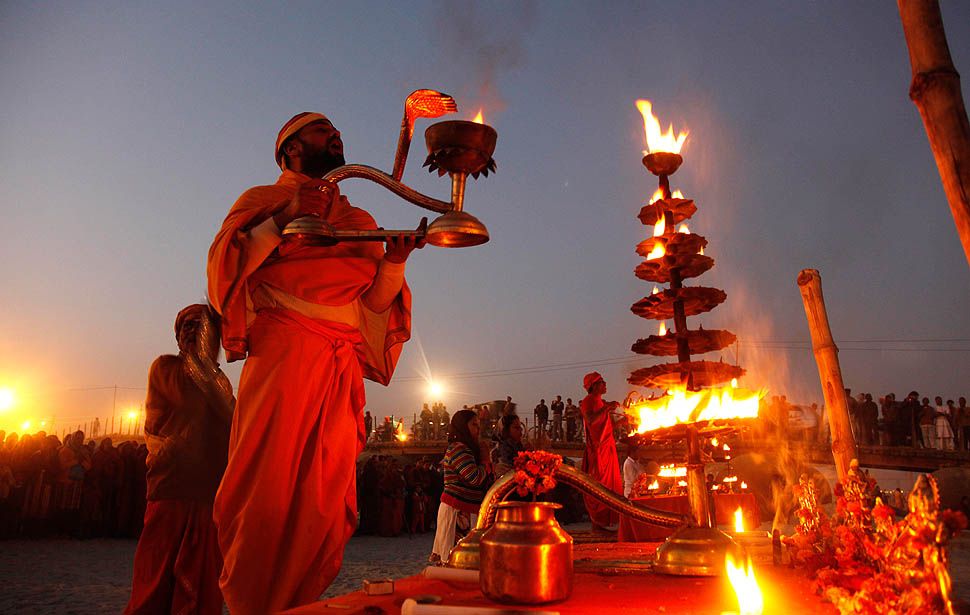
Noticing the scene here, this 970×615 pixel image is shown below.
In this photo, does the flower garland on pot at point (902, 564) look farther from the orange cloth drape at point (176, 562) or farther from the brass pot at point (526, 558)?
the orange cloth drape at point (176, 562)

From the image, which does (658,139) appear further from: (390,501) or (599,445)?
(390,501)

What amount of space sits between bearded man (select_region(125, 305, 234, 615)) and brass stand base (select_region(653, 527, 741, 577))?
319 cm

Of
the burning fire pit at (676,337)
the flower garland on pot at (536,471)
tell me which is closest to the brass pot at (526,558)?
the flower garland on pot at (536,471)

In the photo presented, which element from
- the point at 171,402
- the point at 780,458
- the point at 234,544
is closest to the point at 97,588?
the point at 171,402

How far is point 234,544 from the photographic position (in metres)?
2.25

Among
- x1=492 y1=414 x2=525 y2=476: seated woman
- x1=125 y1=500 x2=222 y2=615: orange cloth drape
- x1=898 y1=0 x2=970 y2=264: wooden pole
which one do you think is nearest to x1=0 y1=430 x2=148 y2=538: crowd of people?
x1=492 y1=414 x2=525 y2=476: seated woman

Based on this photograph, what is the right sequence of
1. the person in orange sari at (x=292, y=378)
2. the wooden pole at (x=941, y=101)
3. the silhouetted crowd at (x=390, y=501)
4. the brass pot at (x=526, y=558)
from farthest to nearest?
the silhouetted crowd at (x=390, y=501) → the wooden pole at (x=941, y=101) → the person in orange sari at (x=292, y=378) → the brass pot at (x=526, y=558)

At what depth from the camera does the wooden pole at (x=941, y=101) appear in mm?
2527

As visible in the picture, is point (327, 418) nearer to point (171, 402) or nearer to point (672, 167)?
point (171, 402)

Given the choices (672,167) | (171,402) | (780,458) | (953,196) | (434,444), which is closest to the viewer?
(953,196)

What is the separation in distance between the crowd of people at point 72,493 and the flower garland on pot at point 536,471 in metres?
14.9

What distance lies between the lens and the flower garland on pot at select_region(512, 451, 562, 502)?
1.82m

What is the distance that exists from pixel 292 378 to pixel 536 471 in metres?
1.20

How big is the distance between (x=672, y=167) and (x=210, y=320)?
17.7ft
